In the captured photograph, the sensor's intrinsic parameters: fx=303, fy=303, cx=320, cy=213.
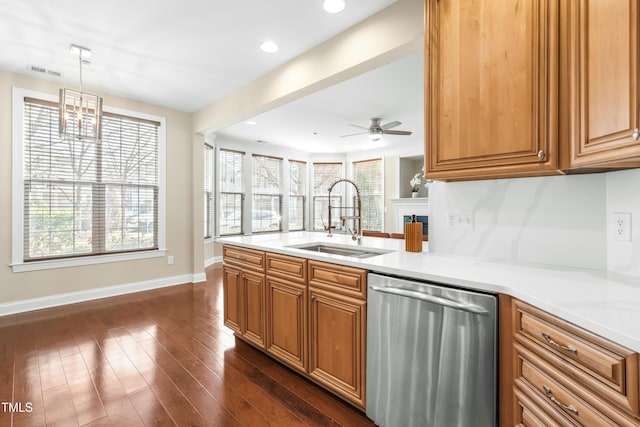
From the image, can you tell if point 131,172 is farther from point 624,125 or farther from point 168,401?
point 624,125

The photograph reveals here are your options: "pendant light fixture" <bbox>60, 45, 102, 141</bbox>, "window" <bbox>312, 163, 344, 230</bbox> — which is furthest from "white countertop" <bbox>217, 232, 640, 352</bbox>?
"window" <bbox>312, 163, 344, 230</bbox>

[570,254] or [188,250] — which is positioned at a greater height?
[570,254]

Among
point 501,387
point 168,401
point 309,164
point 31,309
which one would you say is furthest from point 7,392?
point 309,164

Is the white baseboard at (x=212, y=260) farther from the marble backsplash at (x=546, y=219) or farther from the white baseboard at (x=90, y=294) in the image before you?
the marble backsplash at (x=546, y=219)

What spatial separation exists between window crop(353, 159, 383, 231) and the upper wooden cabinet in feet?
21.1

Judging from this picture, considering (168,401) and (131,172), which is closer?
(168,401)

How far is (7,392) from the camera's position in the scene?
6.56ft

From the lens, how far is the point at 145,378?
2172 millimetres

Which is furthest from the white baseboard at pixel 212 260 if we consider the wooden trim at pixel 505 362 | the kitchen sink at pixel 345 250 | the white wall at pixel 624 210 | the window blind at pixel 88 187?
the white wall at pixel 624 210

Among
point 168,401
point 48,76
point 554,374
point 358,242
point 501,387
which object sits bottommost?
point 168,401

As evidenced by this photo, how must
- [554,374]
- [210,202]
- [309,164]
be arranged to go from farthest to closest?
[309,164], [210,202], [554,374]

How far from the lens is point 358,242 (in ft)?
8.13

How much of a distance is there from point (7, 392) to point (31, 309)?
2.03m

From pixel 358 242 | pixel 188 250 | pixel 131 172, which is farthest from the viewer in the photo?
pixel 188 250
